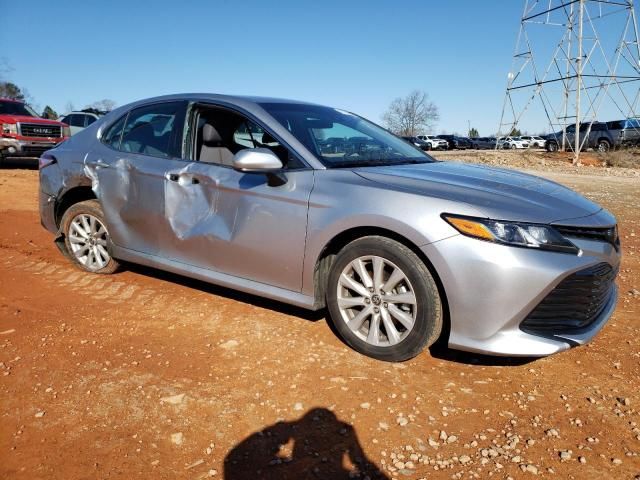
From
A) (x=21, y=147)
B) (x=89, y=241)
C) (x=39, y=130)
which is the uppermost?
(x=39, y=130)

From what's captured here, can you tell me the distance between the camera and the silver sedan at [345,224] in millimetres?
2754

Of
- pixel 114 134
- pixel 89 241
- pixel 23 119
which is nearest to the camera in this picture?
pixel 114 134

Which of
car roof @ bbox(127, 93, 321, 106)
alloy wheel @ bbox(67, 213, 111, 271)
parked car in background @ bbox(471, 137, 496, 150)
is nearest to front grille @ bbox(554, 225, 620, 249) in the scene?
car roof @ bbox(127, 93, 321, 106)

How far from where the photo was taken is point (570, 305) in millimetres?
2797

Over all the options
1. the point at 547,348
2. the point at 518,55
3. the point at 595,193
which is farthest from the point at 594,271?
the point at 518,55

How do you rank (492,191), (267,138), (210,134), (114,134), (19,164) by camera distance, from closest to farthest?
(492,191) < (267,138) < (210,134) < (114,134) < (19,164)

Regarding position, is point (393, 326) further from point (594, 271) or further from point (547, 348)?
point (594, 271)

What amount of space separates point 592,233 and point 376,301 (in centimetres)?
128

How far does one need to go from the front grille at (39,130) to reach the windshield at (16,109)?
34.3 inches

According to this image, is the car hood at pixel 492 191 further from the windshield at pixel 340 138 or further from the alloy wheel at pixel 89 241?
the alloy wheel at pixel 89 241

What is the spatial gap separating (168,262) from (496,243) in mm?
2464

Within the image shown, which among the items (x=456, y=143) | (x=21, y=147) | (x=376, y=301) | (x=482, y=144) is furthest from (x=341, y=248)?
(x=482, y=144)

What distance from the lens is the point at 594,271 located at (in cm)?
284

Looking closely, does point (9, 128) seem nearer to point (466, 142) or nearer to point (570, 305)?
point (570, 305)
